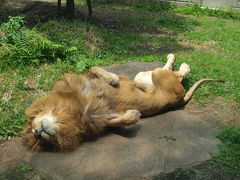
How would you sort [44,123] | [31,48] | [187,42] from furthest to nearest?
[187,42]
[31,48]
[44,123]

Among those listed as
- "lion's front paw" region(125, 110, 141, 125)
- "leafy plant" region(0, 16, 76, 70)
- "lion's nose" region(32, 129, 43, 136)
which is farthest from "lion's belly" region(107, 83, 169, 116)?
"leafy plant" region(0, 16, 76, 70)

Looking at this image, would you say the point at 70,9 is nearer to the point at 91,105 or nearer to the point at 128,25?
the point at 128,25

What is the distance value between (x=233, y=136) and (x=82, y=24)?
477cm

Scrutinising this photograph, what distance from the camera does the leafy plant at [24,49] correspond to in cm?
614

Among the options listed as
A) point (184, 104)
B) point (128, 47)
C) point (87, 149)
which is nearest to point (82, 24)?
point (128, 47)

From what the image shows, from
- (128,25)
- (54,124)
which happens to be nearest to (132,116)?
(54,124)

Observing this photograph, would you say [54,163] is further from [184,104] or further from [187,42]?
[187,42]

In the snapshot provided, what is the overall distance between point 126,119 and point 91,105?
1.48 ft

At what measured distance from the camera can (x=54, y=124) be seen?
3.86 m

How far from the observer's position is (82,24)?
324 inches

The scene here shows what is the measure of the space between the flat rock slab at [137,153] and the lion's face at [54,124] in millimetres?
123

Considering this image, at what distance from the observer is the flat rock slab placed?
3.78 metres

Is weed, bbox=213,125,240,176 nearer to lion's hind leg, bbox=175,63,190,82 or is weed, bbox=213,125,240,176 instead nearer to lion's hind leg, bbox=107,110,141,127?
lion's hind leg, bbox=107,110,141,127

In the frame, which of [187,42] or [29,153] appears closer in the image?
[29,153]
